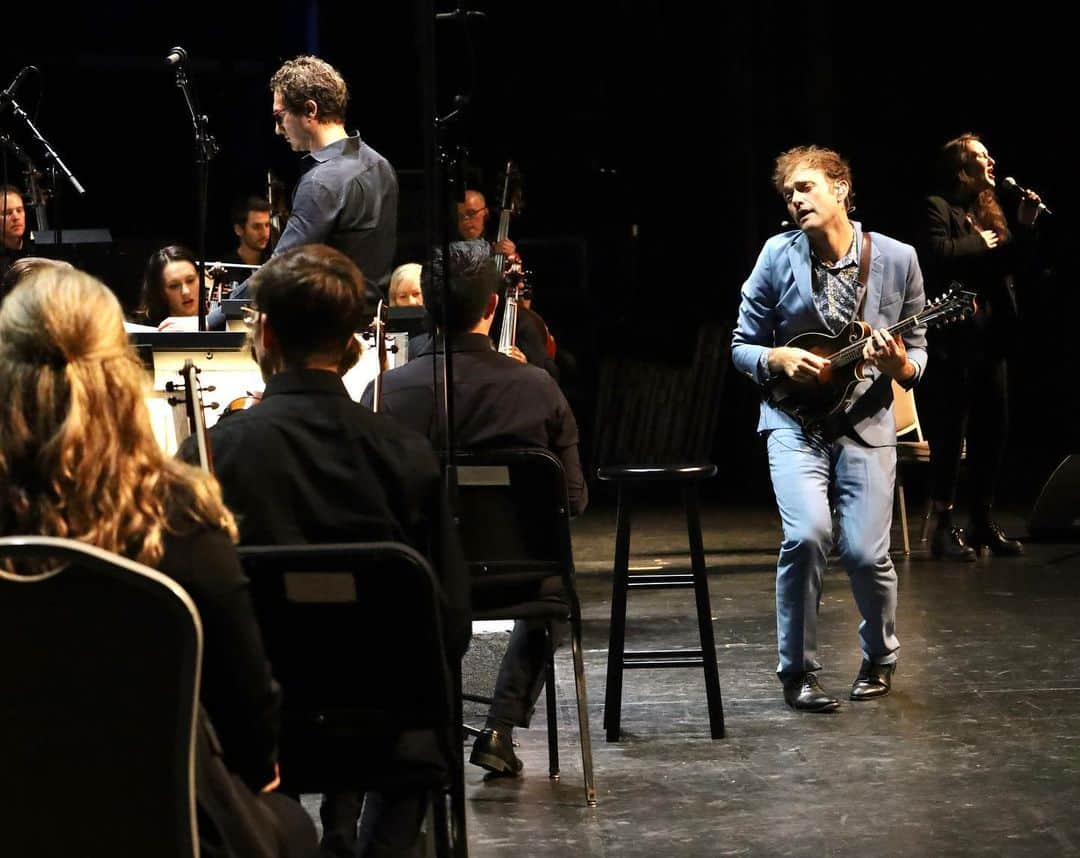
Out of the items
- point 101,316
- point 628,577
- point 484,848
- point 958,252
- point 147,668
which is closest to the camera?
point 147,668

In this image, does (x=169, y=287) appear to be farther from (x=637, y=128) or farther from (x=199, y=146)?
(x=637, y=128)

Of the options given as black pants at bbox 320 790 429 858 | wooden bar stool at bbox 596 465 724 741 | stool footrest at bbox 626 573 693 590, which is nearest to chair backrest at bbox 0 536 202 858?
black pants at bbox 320 790 429 858

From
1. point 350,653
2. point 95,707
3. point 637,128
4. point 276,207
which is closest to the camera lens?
point 95,707

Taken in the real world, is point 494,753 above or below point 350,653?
below

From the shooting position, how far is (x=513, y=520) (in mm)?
3814

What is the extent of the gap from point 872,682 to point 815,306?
109 cm

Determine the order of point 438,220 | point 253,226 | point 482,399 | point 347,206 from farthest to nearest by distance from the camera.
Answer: point 253,226
point 347,206
point 482,399
point 438,220

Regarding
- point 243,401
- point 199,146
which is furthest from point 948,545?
point 243,401

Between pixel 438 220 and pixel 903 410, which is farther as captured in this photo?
pixel 903 410

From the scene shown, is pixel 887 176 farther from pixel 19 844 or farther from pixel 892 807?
pixel 19 844

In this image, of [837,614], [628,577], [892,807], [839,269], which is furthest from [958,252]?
[892,807]

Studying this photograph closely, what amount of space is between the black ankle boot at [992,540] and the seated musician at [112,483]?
5717 millimetres

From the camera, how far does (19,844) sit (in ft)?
5.82

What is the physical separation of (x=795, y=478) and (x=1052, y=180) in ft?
20.3
